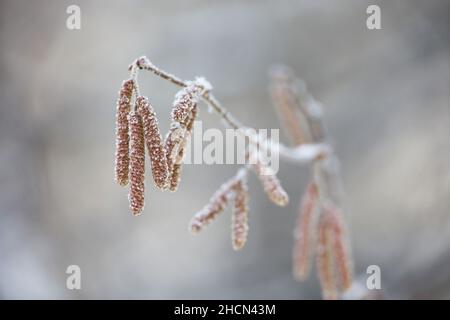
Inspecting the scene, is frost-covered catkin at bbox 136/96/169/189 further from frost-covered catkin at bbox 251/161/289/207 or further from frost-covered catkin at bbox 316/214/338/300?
frost-covered catkin at bbox 316/214/338/300

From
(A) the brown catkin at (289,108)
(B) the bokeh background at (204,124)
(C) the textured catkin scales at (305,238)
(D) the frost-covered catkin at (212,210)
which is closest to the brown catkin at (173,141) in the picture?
(D) the frost-covered catkin at (212,210)

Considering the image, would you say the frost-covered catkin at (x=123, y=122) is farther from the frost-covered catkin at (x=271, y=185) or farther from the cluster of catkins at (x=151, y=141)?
the frost-covered catkin at (x=271, y=185)

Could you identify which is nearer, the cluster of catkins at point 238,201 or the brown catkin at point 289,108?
the cluster of catkins at point 238,201

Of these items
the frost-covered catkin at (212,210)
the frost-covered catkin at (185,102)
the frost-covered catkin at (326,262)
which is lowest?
the frost-covered catkin at (326,262)

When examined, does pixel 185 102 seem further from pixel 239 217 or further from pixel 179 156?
Result: pixel 239 217

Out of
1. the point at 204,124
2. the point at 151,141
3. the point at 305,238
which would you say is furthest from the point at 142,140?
the point at 204,124

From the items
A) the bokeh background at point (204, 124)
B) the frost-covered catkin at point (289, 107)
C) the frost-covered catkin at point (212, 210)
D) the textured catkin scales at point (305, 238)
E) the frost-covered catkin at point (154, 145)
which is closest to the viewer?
the frost-covered catkin at point (154, 145)

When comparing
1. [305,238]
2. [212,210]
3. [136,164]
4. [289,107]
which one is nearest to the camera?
[136,164]
